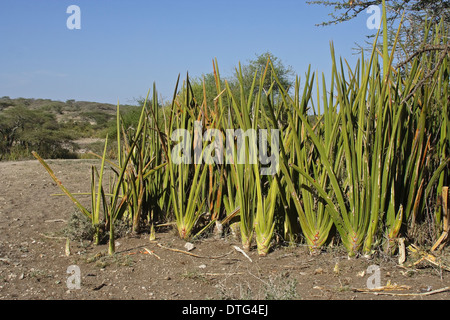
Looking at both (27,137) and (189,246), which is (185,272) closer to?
(189,246)

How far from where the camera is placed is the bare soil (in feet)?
8.50

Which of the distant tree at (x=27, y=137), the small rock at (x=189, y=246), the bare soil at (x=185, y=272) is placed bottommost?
the bare soil at (x=185, y=272)

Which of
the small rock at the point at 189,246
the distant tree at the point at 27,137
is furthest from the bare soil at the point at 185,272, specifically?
the distant tree at the point at 27,137

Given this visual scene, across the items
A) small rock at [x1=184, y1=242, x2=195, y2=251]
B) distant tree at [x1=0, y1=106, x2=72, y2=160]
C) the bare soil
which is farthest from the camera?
distant tree at [x1=0, y1=106, x2=72, y2=160]

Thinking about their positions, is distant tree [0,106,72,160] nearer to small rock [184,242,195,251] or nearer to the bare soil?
the bare soil

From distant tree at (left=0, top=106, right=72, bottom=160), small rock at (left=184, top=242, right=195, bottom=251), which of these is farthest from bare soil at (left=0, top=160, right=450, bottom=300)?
distant tree at (left=0, top=106, right=72, bottom=160)

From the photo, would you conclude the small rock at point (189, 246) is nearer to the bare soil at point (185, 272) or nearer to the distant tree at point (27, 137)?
the bare soil at point (185, 272)

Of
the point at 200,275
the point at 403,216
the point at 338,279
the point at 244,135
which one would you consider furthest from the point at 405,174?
the point at 200,275

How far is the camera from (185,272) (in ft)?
9.57

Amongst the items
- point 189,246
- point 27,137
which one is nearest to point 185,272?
point 189,246

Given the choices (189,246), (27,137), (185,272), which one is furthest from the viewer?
(27,137)

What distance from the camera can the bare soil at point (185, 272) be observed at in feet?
8.50

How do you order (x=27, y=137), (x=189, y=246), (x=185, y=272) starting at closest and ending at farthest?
(x=185, y=272) < (x=189, y=246) < (x=27, y=137)
